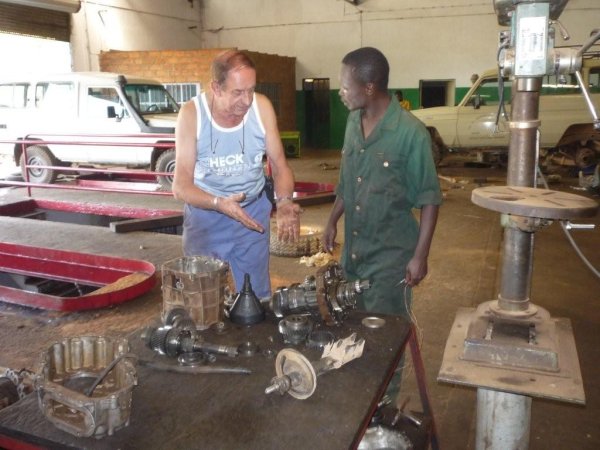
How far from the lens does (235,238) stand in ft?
9.07

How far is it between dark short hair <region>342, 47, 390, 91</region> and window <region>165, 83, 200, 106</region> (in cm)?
1254

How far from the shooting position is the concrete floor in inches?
115

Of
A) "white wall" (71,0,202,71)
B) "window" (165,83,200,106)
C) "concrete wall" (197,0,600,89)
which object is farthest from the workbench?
"concrete wall" (197,0,600,89)

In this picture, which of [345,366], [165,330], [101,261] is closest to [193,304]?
[165,330]

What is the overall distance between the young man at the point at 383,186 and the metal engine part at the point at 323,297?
553mm

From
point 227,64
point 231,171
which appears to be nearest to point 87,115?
point 231,171

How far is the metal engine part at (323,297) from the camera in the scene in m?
1.85

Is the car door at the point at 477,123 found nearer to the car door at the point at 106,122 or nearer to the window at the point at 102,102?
the car door at the point at 106,122

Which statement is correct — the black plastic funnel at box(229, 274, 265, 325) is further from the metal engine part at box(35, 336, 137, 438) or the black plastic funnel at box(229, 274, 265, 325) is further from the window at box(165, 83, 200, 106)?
the window at box(165, 83, 200, 106)

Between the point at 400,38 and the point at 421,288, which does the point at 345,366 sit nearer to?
the point at 421,288

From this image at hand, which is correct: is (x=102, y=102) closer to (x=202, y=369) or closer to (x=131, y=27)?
(x=131, y=27)

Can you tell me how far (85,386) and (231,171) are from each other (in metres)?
1.29

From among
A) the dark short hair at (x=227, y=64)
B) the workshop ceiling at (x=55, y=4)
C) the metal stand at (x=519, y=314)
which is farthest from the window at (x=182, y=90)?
the metal stand at (x=519, y=314)

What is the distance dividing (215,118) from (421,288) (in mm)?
2779
